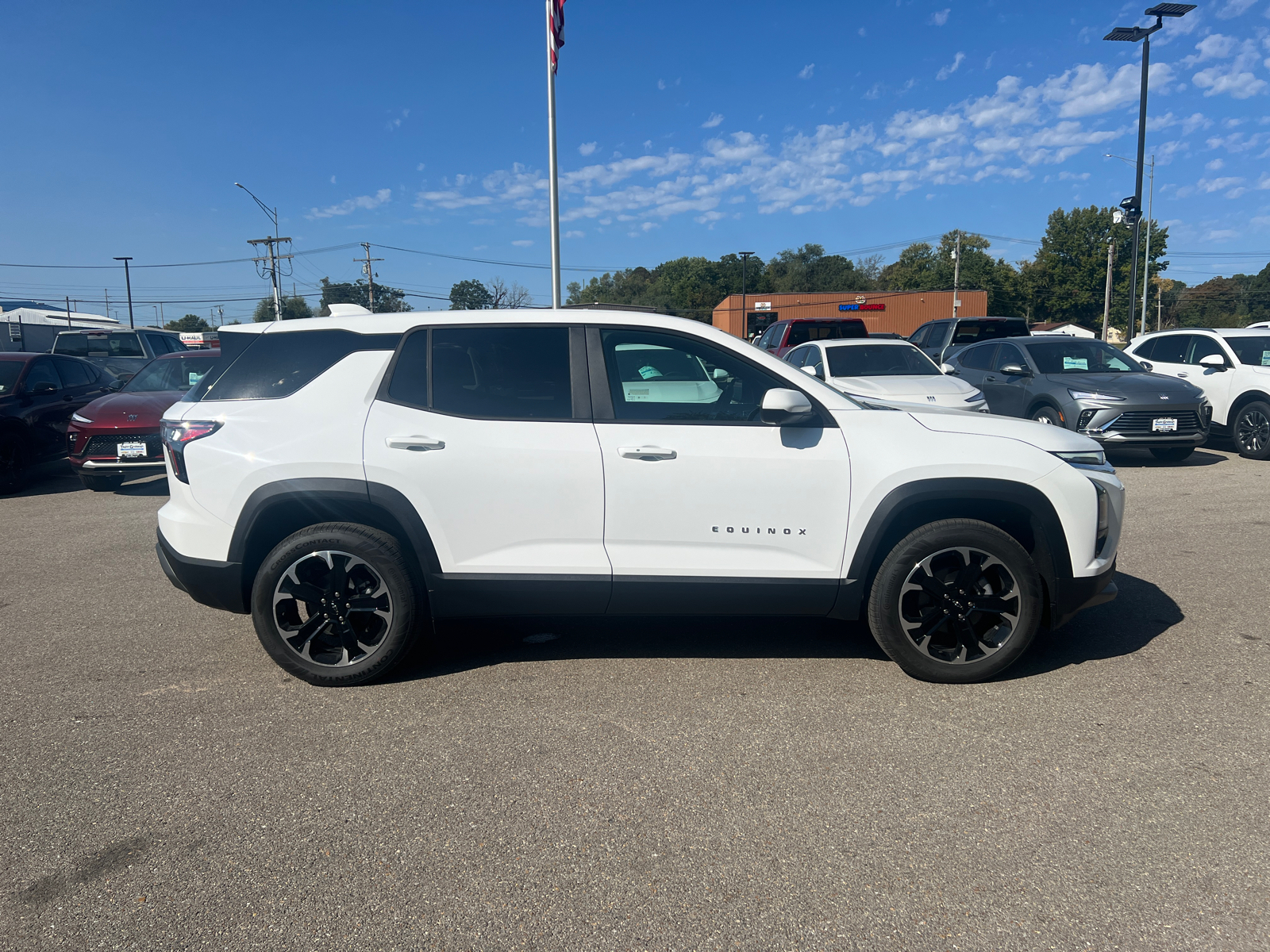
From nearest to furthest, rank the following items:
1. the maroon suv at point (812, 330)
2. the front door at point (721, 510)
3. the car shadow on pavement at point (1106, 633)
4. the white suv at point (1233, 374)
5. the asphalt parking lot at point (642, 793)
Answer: the asphalt parking lot at point (642, 793)
the front door at point (721, 510)
the car shadow on pavement at point (1106, 633)
the white suv at point (1233, 374)
the maroon suv at point (812, 330)

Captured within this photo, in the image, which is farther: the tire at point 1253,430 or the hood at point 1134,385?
the tire at point 1253,430

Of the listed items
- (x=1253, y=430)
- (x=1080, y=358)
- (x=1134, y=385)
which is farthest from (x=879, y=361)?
(x=1253, y=430)

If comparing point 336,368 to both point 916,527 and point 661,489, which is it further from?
point 916,527

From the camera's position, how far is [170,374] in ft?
36.0

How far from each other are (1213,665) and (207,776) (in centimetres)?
460

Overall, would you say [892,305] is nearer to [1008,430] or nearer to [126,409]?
[126,409]

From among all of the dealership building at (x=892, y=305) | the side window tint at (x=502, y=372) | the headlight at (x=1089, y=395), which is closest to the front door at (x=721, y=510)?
the side window tint at (x=502, y=372)

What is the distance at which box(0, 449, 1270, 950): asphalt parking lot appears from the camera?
7.73 ft

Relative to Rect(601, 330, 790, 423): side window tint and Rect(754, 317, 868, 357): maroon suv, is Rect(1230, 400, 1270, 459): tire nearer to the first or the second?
Rect(754, 317, 868, 357): maroon suv

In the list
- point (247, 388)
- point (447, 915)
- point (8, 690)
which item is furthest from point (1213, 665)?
point (8, 690)

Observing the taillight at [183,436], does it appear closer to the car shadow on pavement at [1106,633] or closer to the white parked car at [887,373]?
the car shadow on pavement at [1106,633]

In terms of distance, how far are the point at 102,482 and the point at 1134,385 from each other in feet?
41.6

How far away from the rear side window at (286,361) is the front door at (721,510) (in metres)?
1.26

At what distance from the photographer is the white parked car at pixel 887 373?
9977 mm
